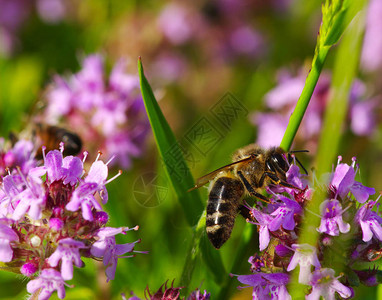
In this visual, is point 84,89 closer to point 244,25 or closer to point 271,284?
point 271,284

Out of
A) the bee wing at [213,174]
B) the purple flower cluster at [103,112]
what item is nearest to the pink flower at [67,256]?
the bee wing at [213,174]

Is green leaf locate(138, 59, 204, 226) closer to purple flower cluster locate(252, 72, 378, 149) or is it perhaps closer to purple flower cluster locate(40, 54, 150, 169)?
purple flower cluster locate(40, 54, 150, 169)

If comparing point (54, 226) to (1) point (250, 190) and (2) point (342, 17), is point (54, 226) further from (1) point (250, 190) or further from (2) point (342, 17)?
(2) point (342, 17)

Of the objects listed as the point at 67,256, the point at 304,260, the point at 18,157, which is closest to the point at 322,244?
the point at 304,260

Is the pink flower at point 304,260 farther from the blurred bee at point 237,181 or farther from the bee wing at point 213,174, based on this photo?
the bee wing at point 213,174

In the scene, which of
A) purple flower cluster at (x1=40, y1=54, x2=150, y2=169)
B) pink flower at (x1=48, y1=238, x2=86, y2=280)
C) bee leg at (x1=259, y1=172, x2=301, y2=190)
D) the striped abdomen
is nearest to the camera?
pink flower at (x1=48, y1=238, x2=86, y2=280)

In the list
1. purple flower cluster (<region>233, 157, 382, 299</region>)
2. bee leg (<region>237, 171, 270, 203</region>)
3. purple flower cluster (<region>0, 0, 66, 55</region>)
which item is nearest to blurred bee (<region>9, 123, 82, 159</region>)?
bee leg (<region>237, 171, 270, 203</region>)
